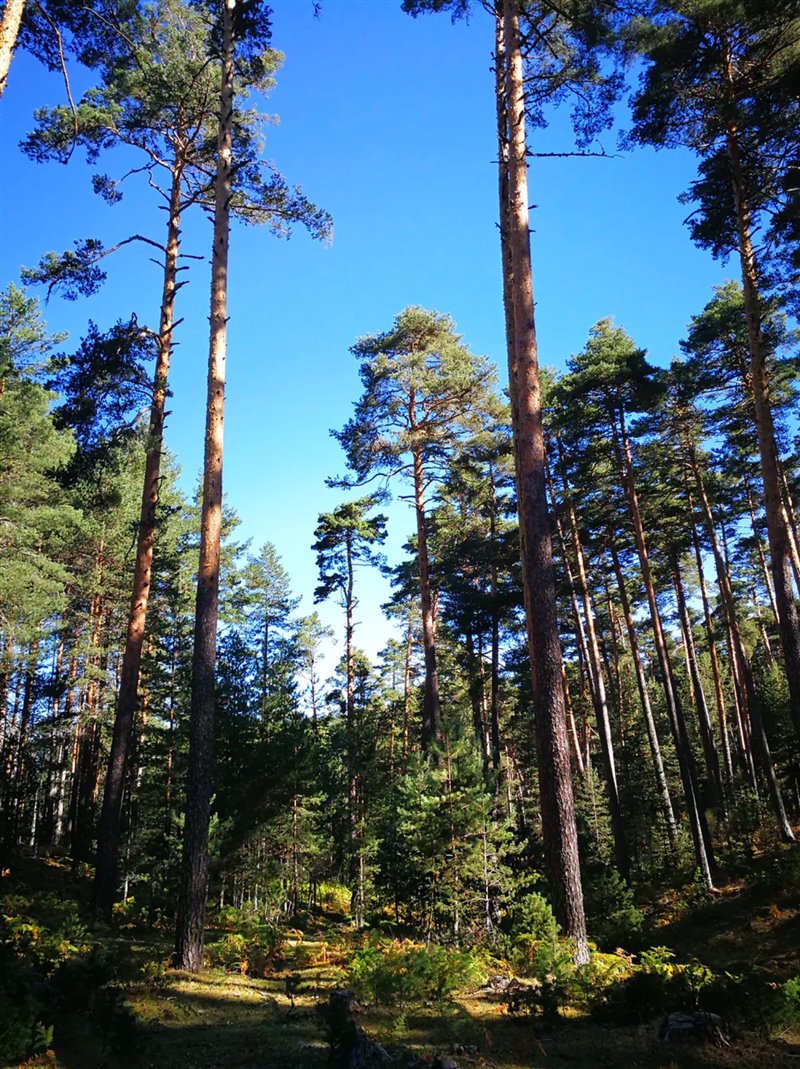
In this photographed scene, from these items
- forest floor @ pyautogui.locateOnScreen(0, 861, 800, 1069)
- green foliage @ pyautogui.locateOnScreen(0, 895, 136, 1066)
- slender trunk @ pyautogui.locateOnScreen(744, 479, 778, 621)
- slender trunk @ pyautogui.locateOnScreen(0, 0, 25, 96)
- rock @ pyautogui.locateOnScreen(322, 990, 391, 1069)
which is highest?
slender trunk @ pyautogui.locateOnScreen(744, 479, 778, 621)

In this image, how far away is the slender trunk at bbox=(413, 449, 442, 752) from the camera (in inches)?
720

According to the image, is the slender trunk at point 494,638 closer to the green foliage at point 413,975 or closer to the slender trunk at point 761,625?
the green foliage at point 413,975

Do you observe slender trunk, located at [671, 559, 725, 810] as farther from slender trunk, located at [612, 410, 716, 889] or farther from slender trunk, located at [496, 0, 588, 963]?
slender trunk, located at [496, 0, 588, 963]

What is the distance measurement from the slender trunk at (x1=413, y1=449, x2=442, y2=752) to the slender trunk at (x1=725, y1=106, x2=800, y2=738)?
8.38 metres

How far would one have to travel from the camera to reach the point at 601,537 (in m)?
23.9

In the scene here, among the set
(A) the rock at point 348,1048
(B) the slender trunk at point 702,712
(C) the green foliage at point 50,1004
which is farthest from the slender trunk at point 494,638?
(C) the green foliage at point 50,1004

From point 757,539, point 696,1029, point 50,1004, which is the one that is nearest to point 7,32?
point 50,1004

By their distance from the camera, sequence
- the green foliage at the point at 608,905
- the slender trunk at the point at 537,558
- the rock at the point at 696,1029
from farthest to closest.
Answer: the green foliage at the point at 608,905, the slender trunk at the point at 537,558, the rock at the point at 696,1029

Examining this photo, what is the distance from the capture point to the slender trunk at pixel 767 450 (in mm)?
11742

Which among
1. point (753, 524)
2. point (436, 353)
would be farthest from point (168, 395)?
point (753, 524)

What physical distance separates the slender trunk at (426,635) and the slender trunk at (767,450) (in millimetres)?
8378

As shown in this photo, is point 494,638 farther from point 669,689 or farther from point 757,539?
point 757,539

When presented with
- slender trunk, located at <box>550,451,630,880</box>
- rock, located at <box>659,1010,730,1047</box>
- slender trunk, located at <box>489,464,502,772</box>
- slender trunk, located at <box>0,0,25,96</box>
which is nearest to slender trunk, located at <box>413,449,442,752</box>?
slender trunk, located at <box>489,464,502,772</box>

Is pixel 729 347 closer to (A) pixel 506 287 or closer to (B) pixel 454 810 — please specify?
(A) pixel 506 287
